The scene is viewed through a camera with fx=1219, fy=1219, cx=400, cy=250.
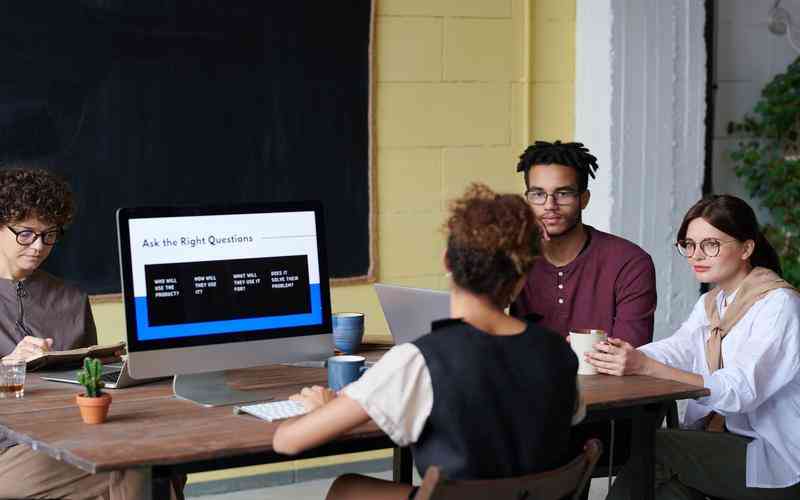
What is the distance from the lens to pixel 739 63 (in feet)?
16.1

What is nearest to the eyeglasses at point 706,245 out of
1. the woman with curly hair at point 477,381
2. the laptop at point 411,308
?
the laptop at point 411,308

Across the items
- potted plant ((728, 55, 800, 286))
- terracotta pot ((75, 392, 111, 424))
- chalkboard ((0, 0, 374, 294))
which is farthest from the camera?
potted plant ((728, 55, 800, 286))

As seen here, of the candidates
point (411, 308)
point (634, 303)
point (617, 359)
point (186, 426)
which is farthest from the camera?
point (634, 303)

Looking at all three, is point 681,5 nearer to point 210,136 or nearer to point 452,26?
point 452,26

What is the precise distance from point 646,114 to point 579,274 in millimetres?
1520

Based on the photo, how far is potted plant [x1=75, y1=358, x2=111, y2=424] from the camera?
92.0 inches

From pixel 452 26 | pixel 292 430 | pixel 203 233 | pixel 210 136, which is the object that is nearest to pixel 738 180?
pixel 452 26

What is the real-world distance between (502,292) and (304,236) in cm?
81

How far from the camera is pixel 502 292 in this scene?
2.13 m

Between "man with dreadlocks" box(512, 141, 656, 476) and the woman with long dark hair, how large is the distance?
174mm

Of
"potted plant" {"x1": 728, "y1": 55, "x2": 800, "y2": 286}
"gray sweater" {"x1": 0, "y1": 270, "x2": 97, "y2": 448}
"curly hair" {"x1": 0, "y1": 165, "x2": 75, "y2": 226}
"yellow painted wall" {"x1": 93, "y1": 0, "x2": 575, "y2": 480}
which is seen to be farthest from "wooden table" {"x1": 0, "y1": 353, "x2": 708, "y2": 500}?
"potted plant" {"x1": 728, "y1": 55, "x2": 800, "y2": 286}

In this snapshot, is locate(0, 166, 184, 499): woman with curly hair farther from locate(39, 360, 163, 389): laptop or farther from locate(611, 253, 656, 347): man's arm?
locate(611, 253, 656, 347): man's arm

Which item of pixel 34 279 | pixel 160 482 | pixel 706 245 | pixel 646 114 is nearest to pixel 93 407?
pixel 160 482

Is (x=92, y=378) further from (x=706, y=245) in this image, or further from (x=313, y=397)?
(x=706, y=245)
